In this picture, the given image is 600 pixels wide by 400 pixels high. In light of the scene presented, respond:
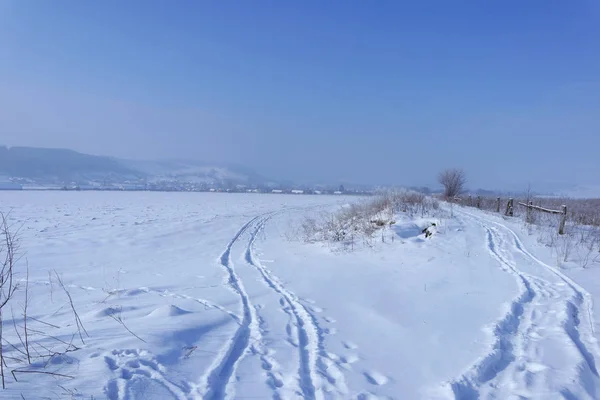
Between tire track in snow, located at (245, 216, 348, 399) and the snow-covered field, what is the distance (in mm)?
20

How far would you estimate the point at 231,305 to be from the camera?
631 centimetres

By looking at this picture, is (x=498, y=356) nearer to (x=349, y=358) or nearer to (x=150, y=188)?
(x=349, y=358)

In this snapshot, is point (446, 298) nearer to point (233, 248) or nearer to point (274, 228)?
point (233, 248)

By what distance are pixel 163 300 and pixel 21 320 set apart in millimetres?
2138

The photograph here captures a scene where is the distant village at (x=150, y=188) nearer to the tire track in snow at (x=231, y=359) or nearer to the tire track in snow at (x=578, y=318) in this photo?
the tire track in snow at (x=578, y=318)

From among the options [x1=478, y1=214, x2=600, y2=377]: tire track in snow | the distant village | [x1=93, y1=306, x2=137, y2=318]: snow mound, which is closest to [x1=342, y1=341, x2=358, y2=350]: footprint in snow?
[x1=478, y1=214, x2=600, y2=377]: tire track in snow

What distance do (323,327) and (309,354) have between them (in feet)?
3.39

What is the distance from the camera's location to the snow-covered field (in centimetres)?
345

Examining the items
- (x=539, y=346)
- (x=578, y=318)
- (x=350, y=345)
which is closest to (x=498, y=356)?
(x=539, y=346)

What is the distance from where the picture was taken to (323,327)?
208 inches

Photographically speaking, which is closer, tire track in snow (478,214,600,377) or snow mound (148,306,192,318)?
Result: tire track in snow (478,214,600,377)

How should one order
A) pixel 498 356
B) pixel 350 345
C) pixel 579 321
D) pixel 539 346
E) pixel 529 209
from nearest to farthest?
pixel 498 356 → pixel 539 346 → pixel 350 345 → pixel 579 321 → pixel 529 209

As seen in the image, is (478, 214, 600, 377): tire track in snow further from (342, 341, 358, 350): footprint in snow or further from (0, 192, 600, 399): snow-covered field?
(342, 341, 358, 350): footprint in snow

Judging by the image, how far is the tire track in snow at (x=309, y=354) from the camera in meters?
3.54
